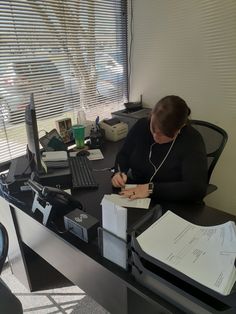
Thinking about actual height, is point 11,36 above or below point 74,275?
above

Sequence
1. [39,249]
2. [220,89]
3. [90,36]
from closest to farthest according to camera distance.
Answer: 1. [39,249]
2. [220,89]
3. [90,36]

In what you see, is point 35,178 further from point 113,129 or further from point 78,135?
point 113,129

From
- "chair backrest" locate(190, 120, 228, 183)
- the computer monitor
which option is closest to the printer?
"chair backrest" locate(190, 120, 228, 183)

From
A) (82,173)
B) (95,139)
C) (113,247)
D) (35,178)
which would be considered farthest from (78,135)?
(113,247)

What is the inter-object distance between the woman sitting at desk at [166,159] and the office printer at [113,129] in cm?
52

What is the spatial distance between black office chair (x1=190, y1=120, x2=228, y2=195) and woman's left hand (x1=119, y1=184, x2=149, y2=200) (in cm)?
52

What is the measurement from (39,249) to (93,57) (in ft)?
5.18

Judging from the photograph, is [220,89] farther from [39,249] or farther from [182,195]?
[39,249]

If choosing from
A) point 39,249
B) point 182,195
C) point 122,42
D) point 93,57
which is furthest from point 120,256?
point 122,42

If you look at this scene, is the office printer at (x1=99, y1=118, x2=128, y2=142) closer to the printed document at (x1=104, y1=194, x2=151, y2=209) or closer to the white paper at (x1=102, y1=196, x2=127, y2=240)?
the printed document at (x1=104, y1=194, x2=151, y2=209)

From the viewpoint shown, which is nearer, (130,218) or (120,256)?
(120,256)

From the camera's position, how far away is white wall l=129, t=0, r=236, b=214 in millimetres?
1847

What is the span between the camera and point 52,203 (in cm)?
110

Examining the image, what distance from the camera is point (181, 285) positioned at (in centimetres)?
74
